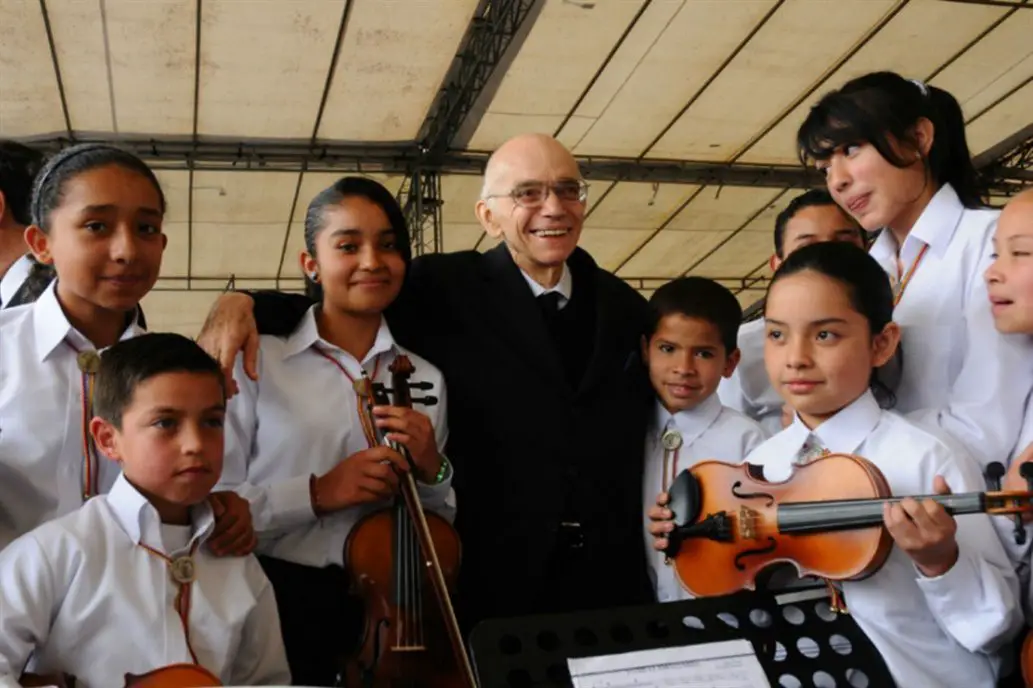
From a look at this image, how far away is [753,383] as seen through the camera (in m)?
2.64

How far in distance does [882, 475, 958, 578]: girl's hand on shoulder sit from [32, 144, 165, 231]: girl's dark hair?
4.68 feet

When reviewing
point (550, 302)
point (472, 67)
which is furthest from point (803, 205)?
point (472, 67)

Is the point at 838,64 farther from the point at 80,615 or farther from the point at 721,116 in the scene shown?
the point at 80,615

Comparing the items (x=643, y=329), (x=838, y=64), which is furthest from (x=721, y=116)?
(x=643, y=329)

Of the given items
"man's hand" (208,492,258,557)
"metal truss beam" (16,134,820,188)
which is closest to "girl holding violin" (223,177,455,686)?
"man's hand" (208,492,258,557)

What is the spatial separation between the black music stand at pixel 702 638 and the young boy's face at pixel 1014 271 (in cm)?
59

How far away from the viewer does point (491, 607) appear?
219cm

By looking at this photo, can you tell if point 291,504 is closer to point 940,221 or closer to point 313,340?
point 313,340

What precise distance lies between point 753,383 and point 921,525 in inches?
48.3

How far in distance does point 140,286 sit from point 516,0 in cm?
409

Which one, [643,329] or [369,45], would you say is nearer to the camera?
[643,329]

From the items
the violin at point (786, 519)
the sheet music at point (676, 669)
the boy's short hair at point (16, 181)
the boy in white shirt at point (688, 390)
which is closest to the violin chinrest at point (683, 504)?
the violin at point (786, 519)

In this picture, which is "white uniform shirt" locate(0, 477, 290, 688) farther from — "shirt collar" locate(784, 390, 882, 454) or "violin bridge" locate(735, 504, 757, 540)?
"shirt collar" locate(784, 390, 882, 454)

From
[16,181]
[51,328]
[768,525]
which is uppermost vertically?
[16,181]
